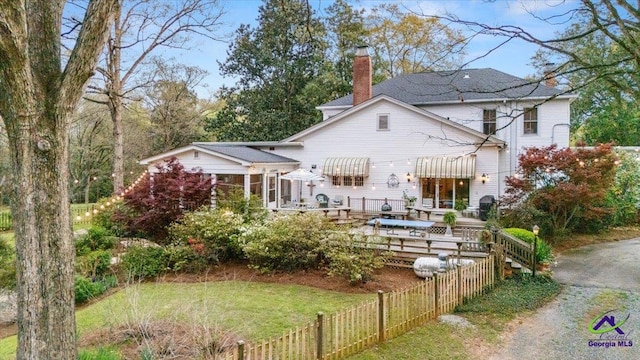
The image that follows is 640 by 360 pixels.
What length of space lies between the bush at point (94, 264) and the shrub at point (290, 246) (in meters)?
4.58

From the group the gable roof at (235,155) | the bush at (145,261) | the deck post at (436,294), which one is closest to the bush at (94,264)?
the bush at (145,261)

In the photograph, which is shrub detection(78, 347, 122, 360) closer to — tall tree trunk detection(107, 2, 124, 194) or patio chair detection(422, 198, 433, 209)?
patio chair detection(422, 198, 433, 209)

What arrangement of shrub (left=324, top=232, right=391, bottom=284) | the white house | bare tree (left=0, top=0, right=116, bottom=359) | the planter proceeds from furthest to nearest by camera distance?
the white house < the planter < shrub (left=324, top=232, right=391, bottom=284) < bare tree (left=0, top=0, right=116, bottom=359)

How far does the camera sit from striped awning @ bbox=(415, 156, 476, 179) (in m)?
19.3

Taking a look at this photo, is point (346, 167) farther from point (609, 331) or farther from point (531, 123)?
point (609, 331)

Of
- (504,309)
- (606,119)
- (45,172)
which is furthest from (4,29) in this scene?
(606,119)

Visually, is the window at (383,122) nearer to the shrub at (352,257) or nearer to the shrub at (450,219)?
the shrub at (450,219)

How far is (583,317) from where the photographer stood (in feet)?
29.8

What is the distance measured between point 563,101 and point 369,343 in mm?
19700

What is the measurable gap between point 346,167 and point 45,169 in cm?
1788

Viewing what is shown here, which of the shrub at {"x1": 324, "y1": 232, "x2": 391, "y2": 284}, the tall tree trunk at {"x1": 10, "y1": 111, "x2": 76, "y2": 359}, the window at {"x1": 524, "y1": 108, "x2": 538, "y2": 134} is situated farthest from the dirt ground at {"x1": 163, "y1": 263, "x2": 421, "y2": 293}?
the window at {"x1": 524, "y1": 108, "x2": 538, "y2": 134}

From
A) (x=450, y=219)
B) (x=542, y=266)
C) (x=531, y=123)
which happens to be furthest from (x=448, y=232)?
(x=531, y=123)

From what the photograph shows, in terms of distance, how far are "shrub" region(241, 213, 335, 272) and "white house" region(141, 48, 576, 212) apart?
22.5ft

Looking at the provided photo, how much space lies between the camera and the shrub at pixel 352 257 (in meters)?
11.3
